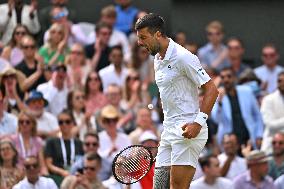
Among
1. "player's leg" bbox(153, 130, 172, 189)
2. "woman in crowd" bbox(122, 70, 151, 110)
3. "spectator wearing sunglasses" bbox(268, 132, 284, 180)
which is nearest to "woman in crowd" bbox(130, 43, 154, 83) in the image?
"woman in crowd" bbox(122, 70, 151, 110)

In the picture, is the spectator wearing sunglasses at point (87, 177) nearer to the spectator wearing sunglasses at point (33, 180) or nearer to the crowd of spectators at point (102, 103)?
the crowd of spectators at point (102, 103)

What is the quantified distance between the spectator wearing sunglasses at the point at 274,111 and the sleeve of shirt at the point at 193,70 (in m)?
6.18

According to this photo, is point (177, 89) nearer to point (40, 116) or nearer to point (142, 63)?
point (40, 116)

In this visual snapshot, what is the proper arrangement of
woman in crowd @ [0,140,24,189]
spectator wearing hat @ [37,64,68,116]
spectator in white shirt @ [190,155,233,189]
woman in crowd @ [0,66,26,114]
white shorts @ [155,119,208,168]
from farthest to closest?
1. spectator wearing hat @ [37,64,68,116]
2. woman in crowd @ [0,66,26,114]
3. spectator in white shirt @ [190,155,233,189]
4. woman in crowd @ [0,140,24,189]
5. white shorts @ [155,119,208,168]

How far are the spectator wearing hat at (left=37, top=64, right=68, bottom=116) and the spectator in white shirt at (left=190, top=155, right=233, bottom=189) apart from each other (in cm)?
262

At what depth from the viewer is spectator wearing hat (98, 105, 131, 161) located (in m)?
15.2

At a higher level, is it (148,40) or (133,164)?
(148,40)

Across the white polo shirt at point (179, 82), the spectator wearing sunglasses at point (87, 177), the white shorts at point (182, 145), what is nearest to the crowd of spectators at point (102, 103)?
the spectator wearing sunglasses at point (87, 177)

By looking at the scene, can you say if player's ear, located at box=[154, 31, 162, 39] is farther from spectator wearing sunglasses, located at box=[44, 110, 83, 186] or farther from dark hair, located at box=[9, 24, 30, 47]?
dark hair, located at box=[9, 24, 30, 47]

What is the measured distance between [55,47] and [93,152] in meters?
3.12

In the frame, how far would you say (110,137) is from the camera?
1536 centimetres

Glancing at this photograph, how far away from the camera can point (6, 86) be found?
15695 mm

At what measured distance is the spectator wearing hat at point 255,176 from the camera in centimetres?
1452

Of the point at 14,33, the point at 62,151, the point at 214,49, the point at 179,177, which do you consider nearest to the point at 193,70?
the point at 179,177
